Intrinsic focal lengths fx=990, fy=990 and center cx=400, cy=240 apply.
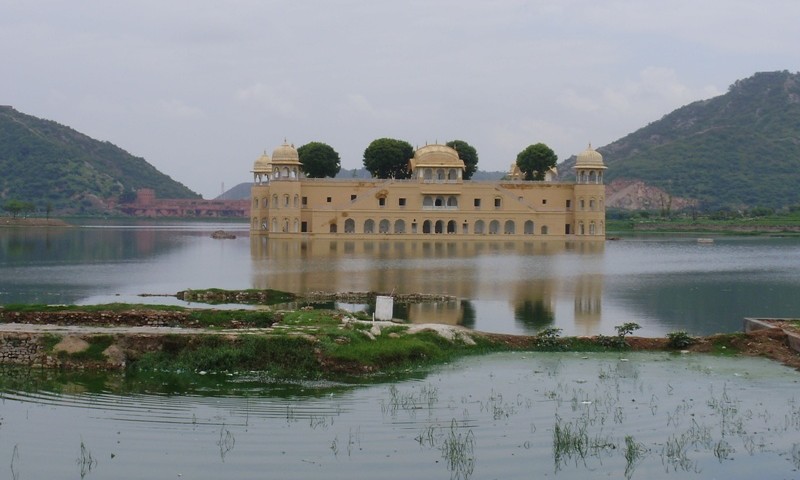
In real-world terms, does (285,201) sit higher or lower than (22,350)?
higher

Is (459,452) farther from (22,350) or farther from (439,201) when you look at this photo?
(439,201)

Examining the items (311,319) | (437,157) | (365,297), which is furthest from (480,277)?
(437,157)

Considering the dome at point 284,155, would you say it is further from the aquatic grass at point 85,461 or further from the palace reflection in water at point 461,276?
the aquatic grass at point 85,461

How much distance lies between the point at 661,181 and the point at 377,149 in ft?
167

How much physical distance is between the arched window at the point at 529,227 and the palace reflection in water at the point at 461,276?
9.15 meters

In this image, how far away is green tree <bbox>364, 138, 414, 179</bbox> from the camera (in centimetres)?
6175

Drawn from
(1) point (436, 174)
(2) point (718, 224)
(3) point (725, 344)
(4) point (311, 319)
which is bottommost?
(3) point (725, 344)

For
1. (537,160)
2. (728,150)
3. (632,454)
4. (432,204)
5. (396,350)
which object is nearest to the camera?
(632,454)

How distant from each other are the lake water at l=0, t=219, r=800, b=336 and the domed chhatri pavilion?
24.2 ft

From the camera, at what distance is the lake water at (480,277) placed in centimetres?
2047

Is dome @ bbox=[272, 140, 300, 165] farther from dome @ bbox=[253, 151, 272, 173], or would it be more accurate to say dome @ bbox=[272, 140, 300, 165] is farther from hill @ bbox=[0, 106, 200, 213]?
hill @ bbox=[0, 106, 200, 213]

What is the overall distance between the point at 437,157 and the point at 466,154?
26.0 feet

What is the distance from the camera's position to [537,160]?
63188mm

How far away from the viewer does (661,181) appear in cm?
10394
